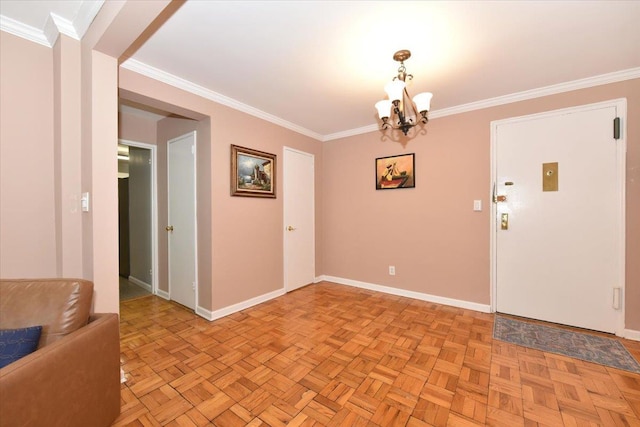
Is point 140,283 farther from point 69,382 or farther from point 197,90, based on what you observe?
point 69,382

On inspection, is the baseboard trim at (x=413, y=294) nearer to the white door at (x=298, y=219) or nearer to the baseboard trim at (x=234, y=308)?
the white door at (x=298, y=219)

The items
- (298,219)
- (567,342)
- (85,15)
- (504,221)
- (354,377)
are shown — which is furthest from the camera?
(298,219)

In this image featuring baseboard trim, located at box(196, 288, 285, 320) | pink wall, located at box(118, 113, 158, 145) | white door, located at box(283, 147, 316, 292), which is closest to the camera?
baseboard trim, located at box(196, 288, 285, 320)

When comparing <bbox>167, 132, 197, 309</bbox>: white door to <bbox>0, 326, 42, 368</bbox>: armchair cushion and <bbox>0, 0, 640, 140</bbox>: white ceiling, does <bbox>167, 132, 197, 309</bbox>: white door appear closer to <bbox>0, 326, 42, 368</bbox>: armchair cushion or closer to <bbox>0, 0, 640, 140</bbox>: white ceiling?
<bbox>0, 0, 640, 140</bbox>: white ceiling

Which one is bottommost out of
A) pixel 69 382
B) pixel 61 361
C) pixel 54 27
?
pixel 69 382

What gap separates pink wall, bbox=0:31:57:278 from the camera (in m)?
1.66

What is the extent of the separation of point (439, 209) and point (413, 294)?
1.16 meters

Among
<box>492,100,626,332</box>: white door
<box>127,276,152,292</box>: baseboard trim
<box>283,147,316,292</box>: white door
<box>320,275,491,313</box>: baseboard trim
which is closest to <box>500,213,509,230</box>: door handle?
<box>492,100,626,332</box>: white door

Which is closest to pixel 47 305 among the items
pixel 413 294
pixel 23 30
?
pixel 23 30

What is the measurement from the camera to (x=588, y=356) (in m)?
2.04

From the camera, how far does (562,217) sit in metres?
2.56

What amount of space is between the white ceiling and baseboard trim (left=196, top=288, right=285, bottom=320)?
2282 mm

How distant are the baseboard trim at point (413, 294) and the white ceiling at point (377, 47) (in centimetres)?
232

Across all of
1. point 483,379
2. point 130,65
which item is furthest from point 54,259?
point 483,379
